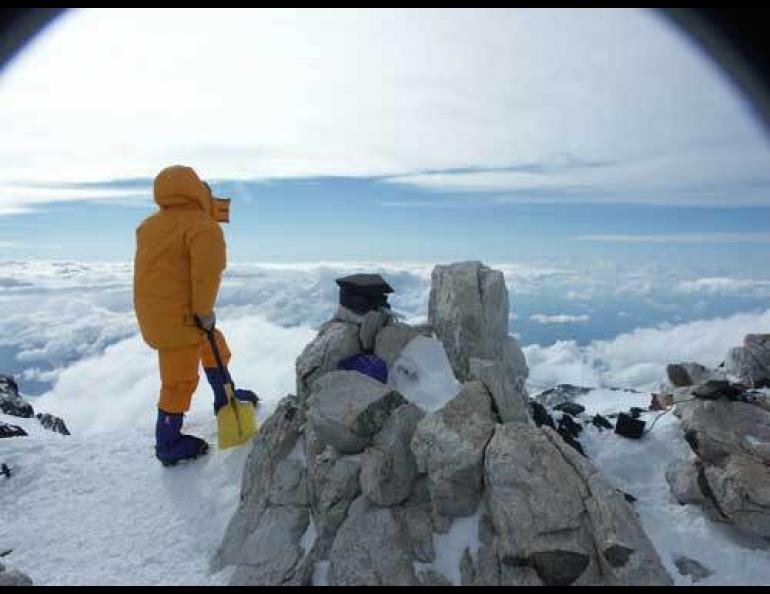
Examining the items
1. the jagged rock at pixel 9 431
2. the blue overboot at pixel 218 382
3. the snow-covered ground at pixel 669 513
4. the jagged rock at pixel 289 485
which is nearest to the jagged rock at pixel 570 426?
the snow-covered ground at pixel 669 513

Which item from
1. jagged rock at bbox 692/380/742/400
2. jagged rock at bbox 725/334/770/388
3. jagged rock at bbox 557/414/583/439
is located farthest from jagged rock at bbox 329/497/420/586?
jagged rock at bbox 725/334/770/388

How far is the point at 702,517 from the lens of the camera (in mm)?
7465

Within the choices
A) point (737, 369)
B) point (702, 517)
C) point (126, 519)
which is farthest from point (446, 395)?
point (737, 369)

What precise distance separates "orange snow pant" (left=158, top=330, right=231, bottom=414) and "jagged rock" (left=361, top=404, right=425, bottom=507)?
147 inches

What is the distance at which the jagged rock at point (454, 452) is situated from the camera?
6.56 meters

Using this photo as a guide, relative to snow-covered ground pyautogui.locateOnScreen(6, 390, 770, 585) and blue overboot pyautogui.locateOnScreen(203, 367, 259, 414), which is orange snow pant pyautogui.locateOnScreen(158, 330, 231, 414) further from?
snow-covered ground pyautogui.locateOnScreen(6, 390, 770, 585)

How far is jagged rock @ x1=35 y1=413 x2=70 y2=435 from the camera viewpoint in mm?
14550

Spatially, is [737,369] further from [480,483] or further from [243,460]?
[243,460]

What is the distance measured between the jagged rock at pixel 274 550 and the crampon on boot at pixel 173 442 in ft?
8.04

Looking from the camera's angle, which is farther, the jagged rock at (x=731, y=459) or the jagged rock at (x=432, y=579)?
the jagged rock at (x=731, y=459)

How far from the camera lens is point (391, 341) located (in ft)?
30.2

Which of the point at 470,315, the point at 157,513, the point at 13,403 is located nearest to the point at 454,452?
the point at 470,315

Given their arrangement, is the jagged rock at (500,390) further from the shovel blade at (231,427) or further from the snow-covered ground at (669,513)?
the shovel blade at (231,427)

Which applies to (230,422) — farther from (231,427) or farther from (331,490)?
(331,490)
